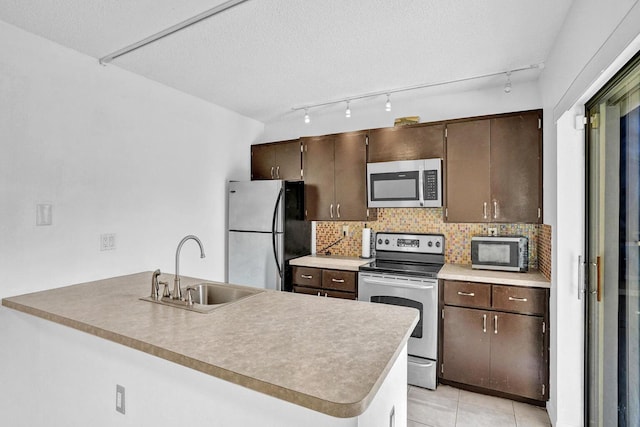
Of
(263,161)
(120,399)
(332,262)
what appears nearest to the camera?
(120,399)

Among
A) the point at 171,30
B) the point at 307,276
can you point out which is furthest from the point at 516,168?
the point at 171,30

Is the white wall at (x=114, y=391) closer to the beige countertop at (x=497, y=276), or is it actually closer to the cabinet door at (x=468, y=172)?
the beige countertop at (x=497, y=276)

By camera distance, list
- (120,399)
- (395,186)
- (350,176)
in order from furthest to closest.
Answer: (350,176) < (395,186) < (120,399)

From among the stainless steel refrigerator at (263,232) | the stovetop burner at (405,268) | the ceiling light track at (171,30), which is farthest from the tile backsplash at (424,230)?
the ceiling light track at (171,30)

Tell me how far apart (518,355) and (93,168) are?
3.37 m

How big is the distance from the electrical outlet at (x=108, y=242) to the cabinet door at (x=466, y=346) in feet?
8.60

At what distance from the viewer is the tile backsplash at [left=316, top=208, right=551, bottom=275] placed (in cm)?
295

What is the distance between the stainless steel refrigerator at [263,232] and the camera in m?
3.30

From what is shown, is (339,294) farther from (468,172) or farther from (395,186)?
(468,172)

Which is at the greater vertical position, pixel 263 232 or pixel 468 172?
pixel 468 172

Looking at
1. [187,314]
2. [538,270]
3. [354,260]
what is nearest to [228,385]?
[187,314]

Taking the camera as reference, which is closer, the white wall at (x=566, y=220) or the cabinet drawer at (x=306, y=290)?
the white wall at (x=566, y=220)

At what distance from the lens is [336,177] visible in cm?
348

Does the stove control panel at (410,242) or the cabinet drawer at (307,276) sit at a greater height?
the stove control panel at (410,242)
